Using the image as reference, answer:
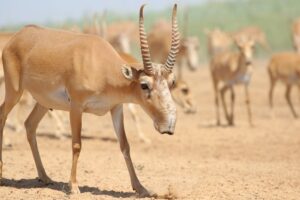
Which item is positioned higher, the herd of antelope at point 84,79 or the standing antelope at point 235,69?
the herd of antelope at point 84,79

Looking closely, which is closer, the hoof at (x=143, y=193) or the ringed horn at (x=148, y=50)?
the ringed horn at (x=148, y=50)

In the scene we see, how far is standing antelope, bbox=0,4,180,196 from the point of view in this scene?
812 cm

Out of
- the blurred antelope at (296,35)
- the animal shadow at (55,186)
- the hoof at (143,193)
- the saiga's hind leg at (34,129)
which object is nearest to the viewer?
the hoof at (143,193)

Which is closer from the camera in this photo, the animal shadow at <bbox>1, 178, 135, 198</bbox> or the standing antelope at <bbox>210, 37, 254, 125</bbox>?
the animal shadow at <bbox>1, 178, 135, 198</bbox>

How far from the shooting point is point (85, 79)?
8.50m

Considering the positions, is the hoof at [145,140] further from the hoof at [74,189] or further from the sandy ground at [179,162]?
the hoof at [74,189]

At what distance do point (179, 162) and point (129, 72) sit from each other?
4338mm

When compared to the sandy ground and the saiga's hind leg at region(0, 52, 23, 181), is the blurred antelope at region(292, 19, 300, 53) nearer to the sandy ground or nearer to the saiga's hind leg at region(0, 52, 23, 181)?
the sandy ground

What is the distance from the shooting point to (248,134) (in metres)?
17.7

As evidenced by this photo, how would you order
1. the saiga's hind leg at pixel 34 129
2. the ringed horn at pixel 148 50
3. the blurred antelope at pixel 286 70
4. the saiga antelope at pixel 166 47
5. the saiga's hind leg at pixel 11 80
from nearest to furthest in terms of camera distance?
the ringed horn at pixel 148 50 → the saiga's hind leg at pixel 11 80 → the saiga's hind leg at pixel 34 129 → the blurred antelope at pixel 286 70 → the saiga antelope at pixel 166 47

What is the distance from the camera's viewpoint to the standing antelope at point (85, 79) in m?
8.12

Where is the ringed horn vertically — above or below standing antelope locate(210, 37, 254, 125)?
above

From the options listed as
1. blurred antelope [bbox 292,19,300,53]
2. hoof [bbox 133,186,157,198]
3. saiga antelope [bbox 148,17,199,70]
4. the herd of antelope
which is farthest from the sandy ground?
blurred antelope [bbox 292,19,300,53]

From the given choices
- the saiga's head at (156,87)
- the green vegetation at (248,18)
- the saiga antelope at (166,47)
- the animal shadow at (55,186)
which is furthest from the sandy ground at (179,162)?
the green vegetation at (248,18)
